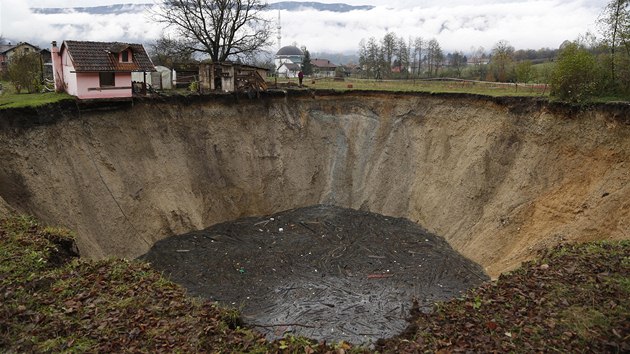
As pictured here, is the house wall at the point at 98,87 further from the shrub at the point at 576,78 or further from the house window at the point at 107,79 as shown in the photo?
the shrub at the point at 576,78

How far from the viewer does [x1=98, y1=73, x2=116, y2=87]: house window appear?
21.1 meters

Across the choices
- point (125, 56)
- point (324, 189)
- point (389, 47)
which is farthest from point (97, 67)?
point (389, 47)

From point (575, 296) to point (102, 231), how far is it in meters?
16.9

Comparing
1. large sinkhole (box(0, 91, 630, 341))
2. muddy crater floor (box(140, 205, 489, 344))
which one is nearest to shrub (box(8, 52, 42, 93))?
large sinkhole (box(0, 91, 630, 341))

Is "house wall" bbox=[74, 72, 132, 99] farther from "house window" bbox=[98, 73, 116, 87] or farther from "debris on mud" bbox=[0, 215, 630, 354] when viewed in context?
"debris on mud" bbox=[0, 215, 630, 354]

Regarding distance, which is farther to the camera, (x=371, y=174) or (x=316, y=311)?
(x=371, y=174)

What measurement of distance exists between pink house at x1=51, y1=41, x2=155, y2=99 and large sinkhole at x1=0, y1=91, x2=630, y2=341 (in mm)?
911

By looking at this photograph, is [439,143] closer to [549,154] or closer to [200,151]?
[549,154]

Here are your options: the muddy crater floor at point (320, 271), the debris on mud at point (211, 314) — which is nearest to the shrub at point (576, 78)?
the muddy crater floor at point (320, 271)

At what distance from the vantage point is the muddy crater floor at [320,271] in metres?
14.5

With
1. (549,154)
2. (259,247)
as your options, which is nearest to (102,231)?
(259,247)

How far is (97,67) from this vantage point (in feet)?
67.7

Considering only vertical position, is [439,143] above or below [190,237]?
above

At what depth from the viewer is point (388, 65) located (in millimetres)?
59688
